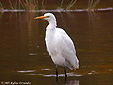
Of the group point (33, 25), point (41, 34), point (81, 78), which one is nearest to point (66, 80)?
point (81, 78)

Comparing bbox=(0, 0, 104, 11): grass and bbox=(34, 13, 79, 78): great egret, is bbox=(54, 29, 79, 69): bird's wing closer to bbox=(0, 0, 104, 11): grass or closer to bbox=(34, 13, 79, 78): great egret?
bbox=(34, 13, 79, 78): great egret

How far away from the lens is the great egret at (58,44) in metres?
8.68

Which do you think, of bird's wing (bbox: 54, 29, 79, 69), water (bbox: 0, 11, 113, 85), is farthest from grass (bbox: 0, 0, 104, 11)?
bird's wing (bbox: 54, 29, 79, 69)

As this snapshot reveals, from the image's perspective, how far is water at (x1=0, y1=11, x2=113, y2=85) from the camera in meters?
8.73

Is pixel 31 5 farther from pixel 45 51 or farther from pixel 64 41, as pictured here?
pixel 64 41

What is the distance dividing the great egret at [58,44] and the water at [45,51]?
317mm

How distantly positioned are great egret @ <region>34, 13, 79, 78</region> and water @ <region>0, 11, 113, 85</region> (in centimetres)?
32

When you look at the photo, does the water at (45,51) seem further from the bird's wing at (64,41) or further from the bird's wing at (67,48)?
the bird's wing at (64,41)

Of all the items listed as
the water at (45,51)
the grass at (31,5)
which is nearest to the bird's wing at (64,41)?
the water at (45,51)

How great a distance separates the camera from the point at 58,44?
873 cm

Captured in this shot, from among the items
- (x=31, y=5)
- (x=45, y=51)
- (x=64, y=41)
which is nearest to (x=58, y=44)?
(x=64, y=41)

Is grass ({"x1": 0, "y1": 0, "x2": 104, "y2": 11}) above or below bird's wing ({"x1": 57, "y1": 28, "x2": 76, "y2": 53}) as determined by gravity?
above

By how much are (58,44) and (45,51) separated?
3.32 metres

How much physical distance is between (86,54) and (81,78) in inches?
105
